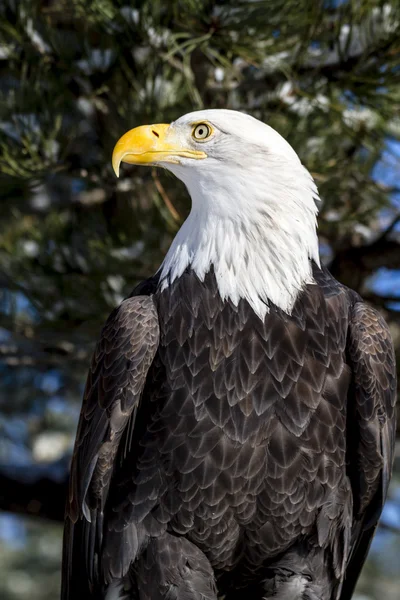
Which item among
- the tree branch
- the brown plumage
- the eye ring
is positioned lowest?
the tree branch

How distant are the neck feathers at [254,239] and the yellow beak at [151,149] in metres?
0.12

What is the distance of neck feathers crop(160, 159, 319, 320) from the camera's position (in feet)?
9.89

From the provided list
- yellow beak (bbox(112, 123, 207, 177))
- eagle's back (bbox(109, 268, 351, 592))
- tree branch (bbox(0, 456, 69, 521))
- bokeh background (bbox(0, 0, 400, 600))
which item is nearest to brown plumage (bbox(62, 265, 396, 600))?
eagle's back (bbox(109, 268, 351, 592))

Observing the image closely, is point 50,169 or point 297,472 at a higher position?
point 50,169

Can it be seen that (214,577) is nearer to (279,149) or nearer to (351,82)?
(279,149)

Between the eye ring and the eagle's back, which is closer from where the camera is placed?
the eagle's back

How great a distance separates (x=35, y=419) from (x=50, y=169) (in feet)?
6.56

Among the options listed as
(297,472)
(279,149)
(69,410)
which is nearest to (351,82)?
(279,149)

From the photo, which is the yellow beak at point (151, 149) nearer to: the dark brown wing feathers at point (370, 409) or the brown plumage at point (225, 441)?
the brown plumage at point (225, 441)

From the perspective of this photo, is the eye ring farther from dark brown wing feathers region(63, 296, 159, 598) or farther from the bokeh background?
the bokeh background

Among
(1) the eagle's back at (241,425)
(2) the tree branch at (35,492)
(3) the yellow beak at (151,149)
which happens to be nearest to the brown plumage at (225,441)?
(1) the eagle's back at (241,425)

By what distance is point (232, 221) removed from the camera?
3.04 metres

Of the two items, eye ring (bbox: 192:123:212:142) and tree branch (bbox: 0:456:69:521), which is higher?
eye ring (bbox: 192:123:212:142)

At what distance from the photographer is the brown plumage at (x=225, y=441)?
9.54 ft
